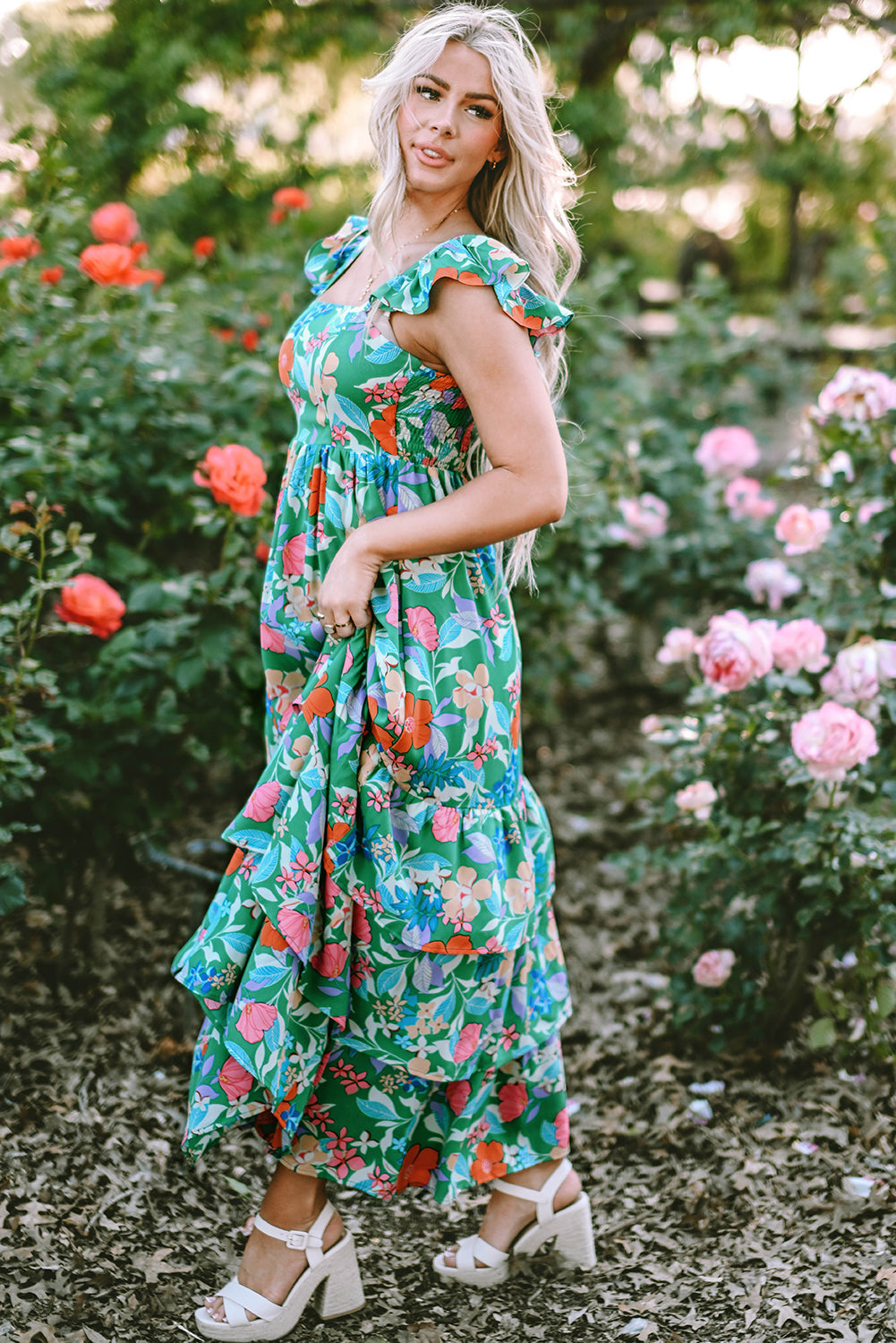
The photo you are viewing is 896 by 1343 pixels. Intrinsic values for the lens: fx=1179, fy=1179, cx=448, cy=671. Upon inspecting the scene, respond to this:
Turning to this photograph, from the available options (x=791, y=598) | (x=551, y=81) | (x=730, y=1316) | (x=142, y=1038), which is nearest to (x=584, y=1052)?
(x=730, y=1316)

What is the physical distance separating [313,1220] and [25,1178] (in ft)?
1.99

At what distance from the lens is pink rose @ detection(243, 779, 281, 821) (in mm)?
1781

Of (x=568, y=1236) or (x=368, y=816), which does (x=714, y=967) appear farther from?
(x=368, y=816)

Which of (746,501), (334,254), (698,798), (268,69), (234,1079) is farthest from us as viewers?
(268,69)

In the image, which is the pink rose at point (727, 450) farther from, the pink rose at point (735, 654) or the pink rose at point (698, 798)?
the pink rose at point (698, 798)

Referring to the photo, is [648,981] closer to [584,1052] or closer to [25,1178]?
[584,1052]

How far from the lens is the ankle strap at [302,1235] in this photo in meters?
1.86

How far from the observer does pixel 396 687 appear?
1.68 metres

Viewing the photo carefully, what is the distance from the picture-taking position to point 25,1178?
7.00 feet

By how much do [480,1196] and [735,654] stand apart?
1203 mm

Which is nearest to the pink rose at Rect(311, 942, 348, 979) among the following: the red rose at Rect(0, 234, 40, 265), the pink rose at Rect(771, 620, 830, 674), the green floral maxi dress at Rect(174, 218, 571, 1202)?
the green floral maxi dress at Rect(174, 218, 571, 1202)

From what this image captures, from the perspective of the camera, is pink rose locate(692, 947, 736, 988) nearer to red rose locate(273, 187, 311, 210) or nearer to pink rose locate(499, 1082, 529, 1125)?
pink rose locate(499, 1082, 529, 1125)

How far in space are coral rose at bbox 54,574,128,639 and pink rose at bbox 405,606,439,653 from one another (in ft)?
2.60

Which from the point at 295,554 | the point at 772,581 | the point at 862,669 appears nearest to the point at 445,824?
the point at 295,554
